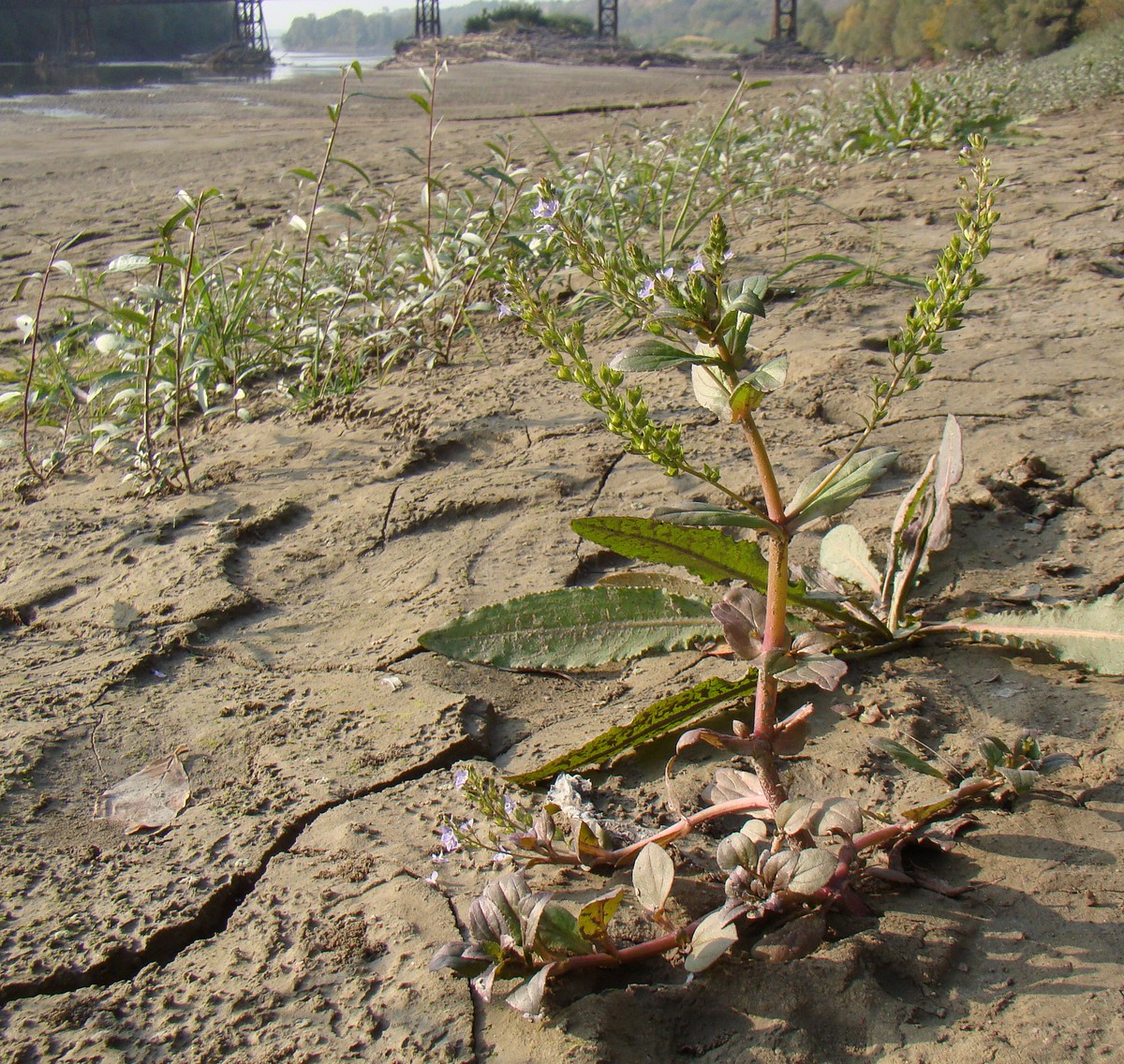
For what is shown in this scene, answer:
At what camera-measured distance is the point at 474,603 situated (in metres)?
2.02

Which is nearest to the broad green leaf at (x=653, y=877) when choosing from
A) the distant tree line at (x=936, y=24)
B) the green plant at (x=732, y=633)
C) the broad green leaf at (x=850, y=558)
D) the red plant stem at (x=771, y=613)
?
the green plant at (x=732, y=633)

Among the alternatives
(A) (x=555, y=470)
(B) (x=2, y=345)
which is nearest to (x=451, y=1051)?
(A) (x=555, y=470)

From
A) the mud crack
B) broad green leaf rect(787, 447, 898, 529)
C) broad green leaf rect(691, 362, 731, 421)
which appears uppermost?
broad green leaf rect(691, 362, 731, 421)

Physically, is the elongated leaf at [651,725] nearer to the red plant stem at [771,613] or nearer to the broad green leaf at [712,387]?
the red plant stem at [771,613]

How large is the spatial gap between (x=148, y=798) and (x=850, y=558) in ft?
4.14

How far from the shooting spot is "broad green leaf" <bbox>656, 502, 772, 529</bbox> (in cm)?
135

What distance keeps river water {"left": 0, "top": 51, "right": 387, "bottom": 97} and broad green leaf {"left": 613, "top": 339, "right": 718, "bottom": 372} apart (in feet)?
51.6

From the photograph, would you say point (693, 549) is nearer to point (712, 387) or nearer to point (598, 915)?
point (712, 387)

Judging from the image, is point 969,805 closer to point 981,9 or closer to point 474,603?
point 474,603

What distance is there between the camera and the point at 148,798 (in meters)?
1.59

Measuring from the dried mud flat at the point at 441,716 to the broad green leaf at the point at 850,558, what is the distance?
0.46 feet

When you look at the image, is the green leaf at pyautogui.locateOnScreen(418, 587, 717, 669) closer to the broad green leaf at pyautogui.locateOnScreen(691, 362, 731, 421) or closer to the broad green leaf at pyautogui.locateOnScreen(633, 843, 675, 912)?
the broad green leaf at pyautogui.locateOnScreen(691, 362, 731, 421)

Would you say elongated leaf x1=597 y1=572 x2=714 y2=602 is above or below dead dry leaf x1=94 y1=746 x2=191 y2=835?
above

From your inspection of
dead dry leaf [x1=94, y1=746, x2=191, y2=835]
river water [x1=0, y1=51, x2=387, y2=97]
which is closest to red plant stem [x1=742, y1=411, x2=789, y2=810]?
dead dry leaf [x1=94, y1=746, x2=191, y2=835]
